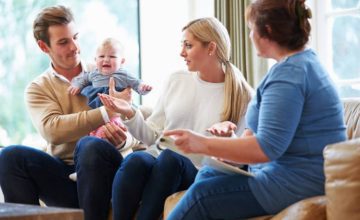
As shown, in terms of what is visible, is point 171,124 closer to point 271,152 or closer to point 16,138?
point 271,152

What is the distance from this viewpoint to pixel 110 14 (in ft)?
14.6

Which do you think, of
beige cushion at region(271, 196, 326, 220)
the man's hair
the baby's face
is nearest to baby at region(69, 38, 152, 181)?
the baby's face

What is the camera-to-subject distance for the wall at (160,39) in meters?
4.50

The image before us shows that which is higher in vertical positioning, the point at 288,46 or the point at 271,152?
the point at 288,46

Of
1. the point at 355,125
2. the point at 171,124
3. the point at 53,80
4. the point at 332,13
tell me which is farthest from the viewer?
the point at 332,13

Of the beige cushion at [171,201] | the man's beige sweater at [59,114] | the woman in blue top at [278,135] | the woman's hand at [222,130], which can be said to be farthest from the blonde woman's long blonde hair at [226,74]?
the woman in blue top at [278,135]

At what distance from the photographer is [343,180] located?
1.73 meters

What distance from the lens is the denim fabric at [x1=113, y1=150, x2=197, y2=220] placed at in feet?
8.46

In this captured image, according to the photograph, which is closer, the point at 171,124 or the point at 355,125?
the point at 355,125

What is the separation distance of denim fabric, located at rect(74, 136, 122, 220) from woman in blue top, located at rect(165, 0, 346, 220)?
700 mm

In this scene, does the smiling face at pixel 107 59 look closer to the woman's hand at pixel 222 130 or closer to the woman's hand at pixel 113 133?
the woman's hand at pixel 113 133

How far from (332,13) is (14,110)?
1900 millimetres

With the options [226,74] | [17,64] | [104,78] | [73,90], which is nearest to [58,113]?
[73,90]

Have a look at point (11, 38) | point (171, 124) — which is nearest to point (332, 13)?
point (171, 124)
